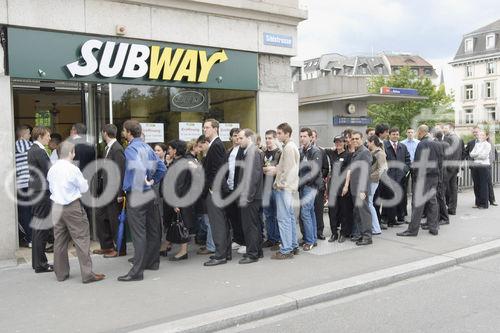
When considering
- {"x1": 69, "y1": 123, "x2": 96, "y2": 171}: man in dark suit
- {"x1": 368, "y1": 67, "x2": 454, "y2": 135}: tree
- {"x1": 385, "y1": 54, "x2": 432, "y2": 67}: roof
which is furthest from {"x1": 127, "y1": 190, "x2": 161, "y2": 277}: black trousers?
{"x1": 385, "y1": 54, "x2": 432, "y2": 67}: roof

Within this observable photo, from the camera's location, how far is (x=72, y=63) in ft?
25.7

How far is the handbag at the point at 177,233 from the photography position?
7.09 metres

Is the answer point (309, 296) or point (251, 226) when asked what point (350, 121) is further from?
point (309, 296)

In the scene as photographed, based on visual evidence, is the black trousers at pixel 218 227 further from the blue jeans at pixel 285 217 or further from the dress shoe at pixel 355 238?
the dress shoe at pixel 355 238

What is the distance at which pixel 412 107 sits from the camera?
38.7 m

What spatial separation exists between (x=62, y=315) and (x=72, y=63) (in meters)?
4.32

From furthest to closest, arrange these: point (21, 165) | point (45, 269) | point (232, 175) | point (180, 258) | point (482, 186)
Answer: point (482, 186), point (21, 165), point (180, 258), point (232, 175), point (45, 269)

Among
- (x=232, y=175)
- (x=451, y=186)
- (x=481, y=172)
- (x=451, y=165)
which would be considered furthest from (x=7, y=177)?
(x=481, y=172)

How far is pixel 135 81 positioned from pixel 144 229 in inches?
129

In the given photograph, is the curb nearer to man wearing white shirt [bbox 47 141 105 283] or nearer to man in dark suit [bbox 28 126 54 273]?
man wearing white shirt [bbox 47 141 105 283]

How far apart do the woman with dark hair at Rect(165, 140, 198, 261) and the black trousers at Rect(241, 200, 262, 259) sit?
0.83 metres

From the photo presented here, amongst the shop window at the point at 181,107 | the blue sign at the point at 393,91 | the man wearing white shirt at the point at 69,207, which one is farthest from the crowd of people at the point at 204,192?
the blue sign at the point at 393,91

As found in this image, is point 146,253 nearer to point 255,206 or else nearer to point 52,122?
point 255,206

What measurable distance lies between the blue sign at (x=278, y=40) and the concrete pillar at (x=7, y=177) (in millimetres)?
4940
